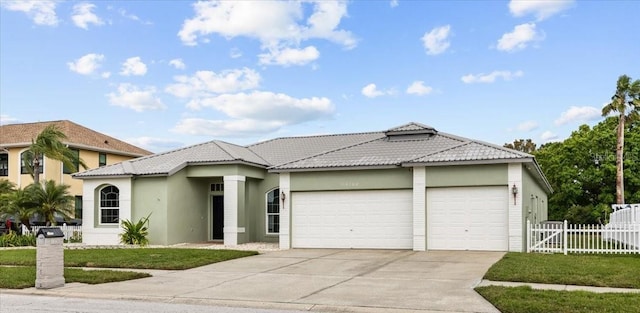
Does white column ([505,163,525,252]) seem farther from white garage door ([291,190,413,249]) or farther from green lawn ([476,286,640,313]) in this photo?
green lawn ([476,286,640,313])

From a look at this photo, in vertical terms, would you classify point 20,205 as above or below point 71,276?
above

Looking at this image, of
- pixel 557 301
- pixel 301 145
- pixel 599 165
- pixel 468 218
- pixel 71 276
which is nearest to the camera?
pixel 557 301

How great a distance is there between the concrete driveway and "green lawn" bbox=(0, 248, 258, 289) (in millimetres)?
614

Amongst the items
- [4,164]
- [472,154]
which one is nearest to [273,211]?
[472,154]

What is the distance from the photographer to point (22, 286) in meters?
12.5

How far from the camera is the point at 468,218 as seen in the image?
19875 millimetres

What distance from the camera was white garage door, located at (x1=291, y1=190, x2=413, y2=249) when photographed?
20938 millimetres

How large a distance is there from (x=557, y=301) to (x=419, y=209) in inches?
413

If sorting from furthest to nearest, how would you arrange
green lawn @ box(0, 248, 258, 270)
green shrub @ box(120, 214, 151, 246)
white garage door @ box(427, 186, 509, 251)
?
green shrub @ box(120, 214, 151, 246)
white garage door @ box(427, 186, 509, 251)
green lawn @ box(0, 248, 258, 270)

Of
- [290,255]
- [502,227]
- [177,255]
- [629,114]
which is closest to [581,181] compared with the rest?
[629,114]

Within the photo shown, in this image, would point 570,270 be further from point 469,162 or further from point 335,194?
point 335,194

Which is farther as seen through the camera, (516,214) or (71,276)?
(516,214)

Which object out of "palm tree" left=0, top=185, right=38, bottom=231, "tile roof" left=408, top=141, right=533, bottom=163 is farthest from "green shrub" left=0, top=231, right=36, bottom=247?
"tile roof" left=408, top=141, right=533, bottom=163

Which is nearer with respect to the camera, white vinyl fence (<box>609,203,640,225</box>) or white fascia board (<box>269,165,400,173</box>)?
white fascia board (<box>269,165,400,173</box>)
